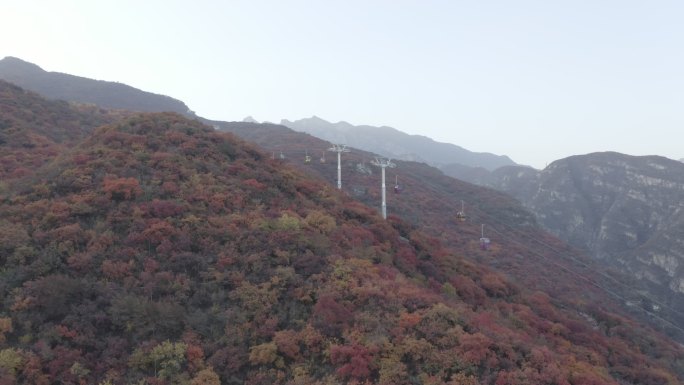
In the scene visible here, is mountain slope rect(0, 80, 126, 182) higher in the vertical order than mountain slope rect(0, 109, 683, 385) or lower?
higher

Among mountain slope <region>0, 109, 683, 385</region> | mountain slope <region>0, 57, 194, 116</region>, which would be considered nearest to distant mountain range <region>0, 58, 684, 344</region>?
mountain slope <region>0, 57, 194, 116</region>

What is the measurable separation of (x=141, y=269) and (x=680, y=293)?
285 ft

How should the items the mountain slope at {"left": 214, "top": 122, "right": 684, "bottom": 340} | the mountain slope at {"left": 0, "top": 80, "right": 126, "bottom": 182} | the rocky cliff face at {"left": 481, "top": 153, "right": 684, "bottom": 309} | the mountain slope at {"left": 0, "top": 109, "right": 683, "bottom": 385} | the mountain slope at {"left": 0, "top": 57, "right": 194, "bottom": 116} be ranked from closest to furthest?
the mountain slope at {"left": 0, "top": 109, "right": 683, "bottom": 385} < the mountain slope at {"left": 0, "top": 80, "right": 126, "bottom": 182} < the mountain slope at {"left": 214, "top": 122, "right": 684, "bottom": 340} < the rocky cliff face at {"left": 481, "top": 153, "right": 684, "bottom": 309} < the mountain slope at {"left": 0, "top": 57, "right": 194, "bottom": 116}

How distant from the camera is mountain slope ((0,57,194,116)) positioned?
91494 millimetres

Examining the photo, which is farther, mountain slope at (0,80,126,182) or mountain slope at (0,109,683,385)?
mountain slope at (0,80,126,182)

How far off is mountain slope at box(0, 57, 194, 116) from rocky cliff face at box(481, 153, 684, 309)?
99.3 metres

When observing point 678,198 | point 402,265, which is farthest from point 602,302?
point 678,198

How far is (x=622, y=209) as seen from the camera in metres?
115

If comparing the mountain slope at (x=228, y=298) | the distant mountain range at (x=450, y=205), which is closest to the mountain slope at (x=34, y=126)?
the distant mountain range at (x=450, y=205)

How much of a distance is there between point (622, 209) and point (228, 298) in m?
125

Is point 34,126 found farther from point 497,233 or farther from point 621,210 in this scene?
point 621,210

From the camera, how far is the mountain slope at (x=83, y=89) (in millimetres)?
91494

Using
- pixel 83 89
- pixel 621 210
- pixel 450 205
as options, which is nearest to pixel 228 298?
pixel 450 205

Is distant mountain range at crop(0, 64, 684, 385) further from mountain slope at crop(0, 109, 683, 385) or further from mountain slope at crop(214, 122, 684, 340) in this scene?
mountain slope at crop(214, 122, 684, 340)
